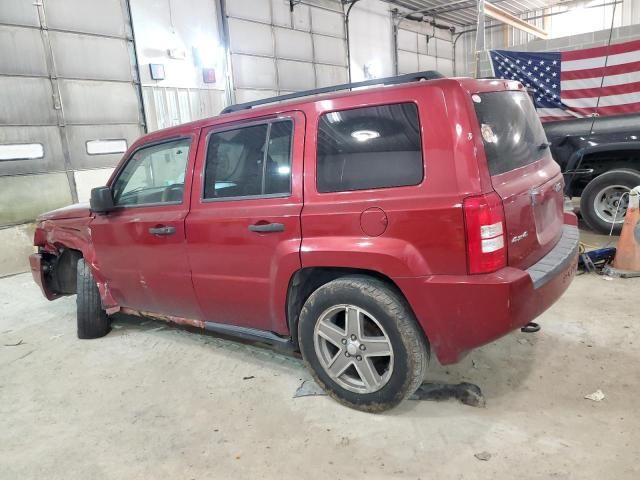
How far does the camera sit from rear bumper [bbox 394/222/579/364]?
1994 mm

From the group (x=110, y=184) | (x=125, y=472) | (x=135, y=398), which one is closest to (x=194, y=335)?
(x=135, y=398)

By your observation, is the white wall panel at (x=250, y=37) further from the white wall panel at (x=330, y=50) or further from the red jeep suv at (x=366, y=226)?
the red jeep suv at (x=366, y=226)

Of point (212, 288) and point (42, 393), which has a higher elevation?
point (212, 288)

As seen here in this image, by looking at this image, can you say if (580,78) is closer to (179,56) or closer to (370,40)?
(179,56)

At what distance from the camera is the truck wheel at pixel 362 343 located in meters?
2.24

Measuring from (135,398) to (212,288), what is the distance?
32.2 inches

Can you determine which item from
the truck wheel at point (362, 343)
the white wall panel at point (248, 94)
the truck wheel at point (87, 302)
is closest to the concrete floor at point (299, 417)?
the truck wheel at point (362, 343)

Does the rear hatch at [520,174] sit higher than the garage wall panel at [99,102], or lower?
lower

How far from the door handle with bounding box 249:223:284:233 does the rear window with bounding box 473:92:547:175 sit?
3.58 feet

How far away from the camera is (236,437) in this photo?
2357 mm

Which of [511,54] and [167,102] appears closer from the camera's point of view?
[511,54]

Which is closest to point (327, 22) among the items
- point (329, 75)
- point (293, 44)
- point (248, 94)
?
point (329, 75)

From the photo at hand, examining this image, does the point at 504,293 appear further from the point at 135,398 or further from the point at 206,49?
the point at 206,49

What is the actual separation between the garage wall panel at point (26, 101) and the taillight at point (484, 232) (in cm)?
785
